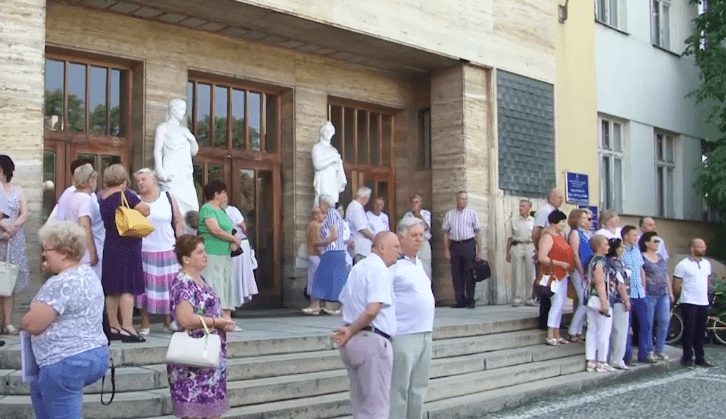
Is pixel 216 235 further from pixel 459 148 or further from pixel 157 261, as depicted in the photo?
pixel 459 148

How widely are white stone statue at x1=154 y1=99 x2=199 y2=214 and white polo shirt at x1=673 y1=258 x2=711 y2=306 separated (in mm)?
6156

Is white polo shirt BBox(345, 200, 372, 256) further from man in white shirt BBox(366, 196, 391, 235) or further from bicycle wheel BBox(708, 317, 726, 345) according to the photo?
bicycle wheel BBox(708, 317, 726, 345)

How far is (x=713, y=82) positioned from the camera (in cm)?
1928

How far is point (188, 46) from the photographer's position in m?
12.0

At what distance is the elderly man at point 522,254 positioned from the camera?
14.4m

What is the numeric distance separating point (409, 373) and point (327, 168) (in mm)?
6893

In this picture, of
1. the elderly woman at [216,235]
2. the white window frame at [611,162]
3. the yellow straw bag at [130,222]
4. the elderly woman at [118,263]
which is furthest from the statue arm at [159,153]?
the white window frame at [611,162]

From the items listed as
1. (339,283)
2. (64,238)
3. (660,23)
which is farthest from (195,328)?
(660,23)

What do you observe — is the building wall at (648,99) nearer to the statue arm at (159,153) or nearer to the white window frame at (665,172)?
the white window frame at (665,172)

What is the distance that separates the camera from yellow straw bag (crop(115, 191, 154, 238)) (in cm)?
798

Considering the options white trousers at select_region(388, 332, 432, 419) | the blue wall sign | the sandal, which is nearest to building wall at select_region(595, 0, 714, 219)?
the blue wall sign

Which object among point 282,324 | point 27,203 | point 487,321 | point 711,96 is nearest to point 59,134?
point 27,203

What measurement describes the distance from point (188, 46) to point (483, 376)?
5.79 meters

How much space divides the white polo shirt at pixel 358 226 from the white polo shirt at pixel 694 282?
4.08m
